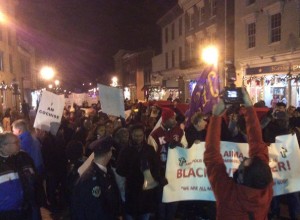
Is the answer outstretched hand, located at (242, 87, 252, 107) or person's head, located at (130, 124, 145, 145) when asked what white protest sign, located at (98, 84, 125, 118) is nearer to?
person's head, located at (130, 124, 145, 145)

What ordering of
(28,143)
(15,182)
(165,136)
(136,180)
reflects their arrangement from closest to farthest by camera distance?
(15,182) < (136,180) < (28,143) < (165,136)

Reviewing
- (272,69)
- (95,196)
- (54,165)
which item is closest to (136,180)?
(95,196)

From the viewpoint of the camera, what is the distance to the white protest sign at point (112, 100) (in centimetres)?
895

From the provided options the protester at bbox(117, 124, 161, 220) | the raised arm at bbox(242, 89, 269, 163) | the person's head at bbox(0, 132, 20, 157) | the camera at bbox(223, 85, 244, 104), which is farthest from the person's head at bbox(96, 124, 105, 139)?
the camera at bbox(223, 85, 244, 104)

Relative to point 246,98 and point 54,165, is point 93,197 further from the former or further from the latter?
point 54,165

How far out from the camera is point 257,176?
2564 mm

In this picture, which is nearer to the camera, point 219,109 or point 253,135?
point 219,109

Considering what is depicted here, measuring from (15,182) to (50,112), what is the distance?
13.3 feet

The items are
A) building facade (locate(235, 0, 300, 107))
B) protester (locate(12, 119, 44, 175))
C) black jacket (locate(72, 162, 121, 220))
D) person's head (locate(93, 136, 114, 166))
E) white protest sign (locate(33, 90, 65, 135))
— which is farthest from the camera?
building facade (locate(235, 0, 300, 107))

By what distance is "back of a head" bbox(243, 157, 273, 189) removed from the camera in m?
2.57

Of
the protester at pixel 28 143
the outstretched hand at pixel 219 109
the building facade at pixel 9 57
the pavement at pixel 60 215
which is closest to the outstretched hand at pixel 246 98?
the outstretched hand at pixel 219 109

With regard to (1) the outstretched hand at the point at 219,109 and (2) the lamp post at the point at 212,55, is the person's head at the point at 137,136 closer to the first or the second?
(2) the lamp post at the point at 212,55

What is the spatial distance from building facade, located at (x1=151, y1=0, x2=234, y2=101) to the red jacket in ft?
72.9

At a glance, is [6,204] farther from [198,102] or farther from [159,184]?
[198,102]
